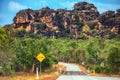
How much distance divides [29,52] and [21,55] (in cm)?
197

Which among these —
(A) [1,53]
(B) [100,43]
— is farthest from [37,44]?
(B) [100,43]

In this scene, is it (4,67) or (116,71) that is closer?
(4,67)

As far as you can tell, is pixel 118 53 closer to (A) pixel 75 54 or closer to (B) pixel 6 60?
(B) pixel 6 60

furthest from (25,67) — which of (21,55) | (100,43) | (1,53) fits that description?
(100,43)

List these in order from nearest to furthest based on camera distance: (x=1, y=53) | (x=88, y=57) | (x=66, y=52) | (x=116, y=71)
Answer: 1. (x=1, y=53)
2. (x=116, y=71)
3. (x=88, y=57)
4. (x=66, y=52)

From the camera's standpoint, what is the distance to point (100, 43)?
132 meters

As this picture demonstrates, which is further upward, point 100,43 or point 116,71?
point 100,43

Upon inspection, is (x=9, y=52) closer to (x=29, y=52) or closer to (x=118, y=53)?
(x=29, y=52)

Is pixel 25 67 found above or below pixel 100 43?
below

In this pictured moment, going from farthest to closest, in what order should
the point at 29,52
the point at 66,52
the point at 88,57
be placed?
1. the point at 66,52
2. the point at 88,57
3. the point at 29,52

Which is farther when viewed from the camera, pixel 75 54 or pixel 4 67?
pixel 75 54

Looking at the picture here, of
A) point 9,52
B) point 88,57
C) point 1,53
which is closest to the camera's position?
point 1,53

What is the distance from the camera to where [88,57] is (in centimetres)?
11644

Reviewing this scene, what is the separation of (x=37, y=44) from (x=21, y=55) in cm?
416
